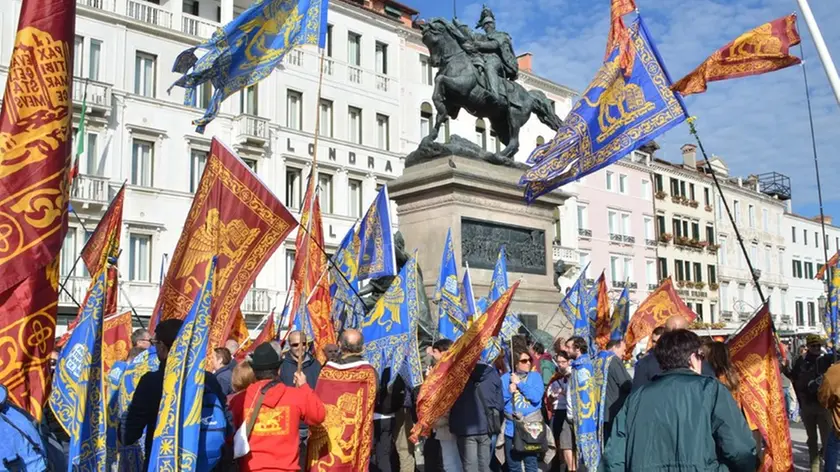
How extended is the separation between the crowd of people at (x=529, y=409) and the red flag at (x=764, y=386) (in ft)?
1.20

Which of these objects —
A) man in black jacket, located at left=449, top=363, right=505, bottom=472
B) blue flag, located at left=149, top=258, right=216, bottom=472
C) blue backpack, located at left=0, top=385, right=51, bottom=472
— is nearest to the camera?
blue backpack, located at left=0, top=385, right=51, bottom=472

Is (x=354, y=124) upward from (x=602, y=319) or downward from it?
upward

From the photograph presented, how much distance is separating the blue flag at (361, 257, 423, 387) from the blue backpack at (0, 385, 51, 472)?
206 inches

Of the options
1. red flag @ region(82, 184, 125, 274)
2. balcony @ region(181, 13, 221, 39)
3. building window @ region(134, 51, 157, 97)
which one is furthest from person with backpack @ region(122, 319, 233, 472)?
balcony @ region(181, 13, 221, 39)

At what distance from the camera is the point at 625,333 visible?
13.1 m

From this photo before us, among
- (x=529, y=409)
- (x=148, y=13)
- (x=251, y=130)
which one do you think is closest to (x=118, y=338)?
(x=529, y=409)

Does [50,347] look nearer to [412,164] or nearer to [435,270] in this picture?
[435,270]

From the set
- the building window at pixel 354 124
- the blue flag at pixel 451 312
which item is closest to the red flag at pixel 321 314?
the blue flag at pixel 451 312

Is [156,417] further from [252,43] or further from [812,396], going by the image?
[812,396]

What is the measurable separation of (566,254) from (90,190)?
2840 centimetres

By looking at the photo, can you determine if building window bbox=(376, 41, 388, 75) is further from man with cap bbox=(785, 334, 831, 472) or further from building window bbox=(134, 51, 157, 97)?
man with cap bbox=(785, 334, 831, 472)

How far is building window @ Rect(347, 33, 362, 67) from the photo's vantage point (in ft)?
137

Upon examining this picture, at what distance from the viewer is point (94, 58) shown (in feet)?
109

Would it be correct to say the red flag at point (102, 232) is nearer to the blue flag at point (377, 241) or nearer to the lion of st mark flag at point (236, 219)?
the lion of st mark flag at point (236, 219)
